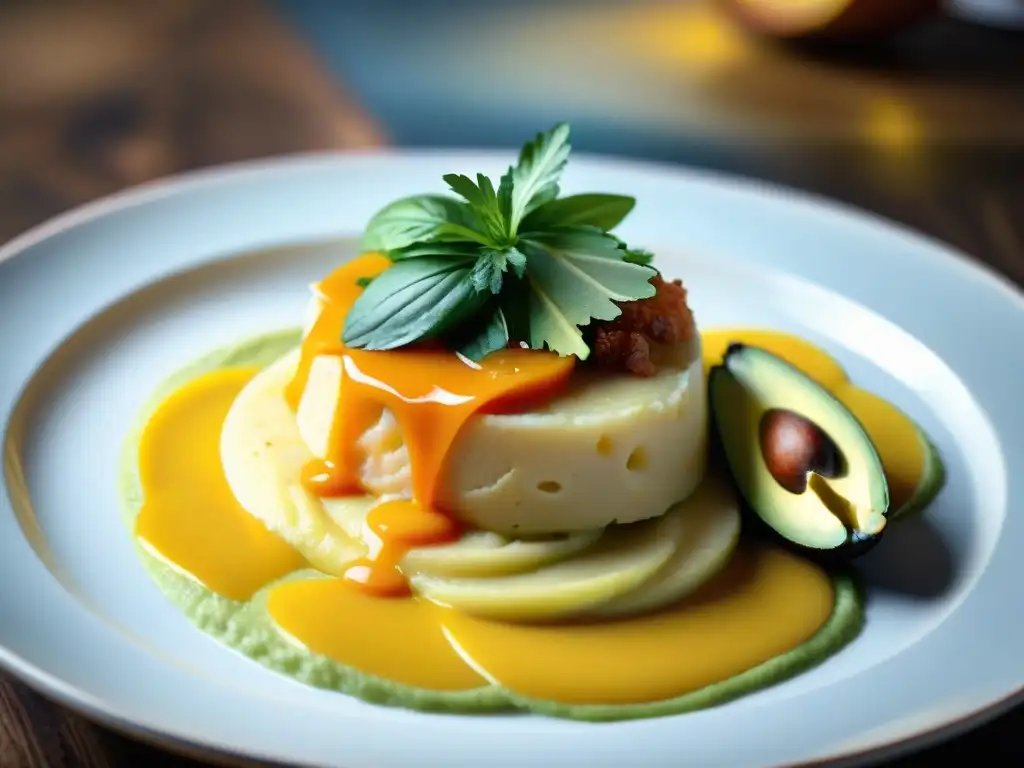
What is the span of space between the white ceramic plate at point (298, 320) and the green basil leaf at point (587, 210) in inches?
28.4

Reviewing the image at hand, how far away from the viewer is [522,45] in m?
5.34

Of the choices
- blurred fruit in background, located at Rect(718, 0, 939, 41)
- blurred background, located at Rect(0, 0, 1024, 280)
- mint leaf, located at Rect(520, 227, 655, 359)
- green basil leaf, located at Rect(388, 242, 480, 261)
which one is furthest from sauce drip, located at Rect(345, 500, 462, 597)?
blurred fruit in background, located at Rect(718, 0, 939, 41)

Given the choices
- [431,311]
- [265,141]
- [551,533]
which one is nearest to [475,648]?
[551,533]

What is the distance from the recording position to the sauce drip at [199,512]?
237 cm

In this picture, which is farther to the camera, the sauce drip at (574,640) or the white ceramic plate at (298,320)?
the sauce drip at (574,640)

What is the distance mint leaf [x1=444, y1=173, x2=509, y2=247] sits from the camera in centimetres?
256

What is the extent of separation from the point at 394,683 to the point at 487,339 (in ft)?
2.32

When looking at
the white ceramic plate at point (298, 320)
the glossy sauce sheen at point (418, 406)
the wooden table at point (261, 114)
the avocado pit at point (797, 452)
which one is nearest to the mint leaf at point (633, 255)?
the glossy sauce sheen at point (418, 406)

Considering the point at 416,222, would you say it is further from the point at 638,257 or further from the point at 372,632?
the point at 372,632

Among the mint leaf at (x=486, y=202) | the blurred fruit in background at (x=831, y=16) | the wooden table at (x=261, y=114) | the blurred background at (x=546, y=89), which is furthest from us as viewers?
the blurred fruit in background at (x=831, y=16)

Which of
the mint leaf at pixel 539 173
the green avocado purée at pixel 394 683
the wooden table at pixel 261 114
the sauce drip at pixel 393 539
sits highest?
the wooden table at pixel 261 114

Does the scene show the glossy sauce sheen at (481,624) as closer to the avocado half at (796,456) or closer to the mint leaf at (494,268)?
the avocado half at (796,456)

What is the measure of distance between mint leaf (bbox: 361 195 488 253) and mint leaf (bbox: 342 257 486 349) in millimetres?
121

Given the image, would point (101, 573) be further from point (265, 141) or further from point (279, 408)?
point (265, 141)
